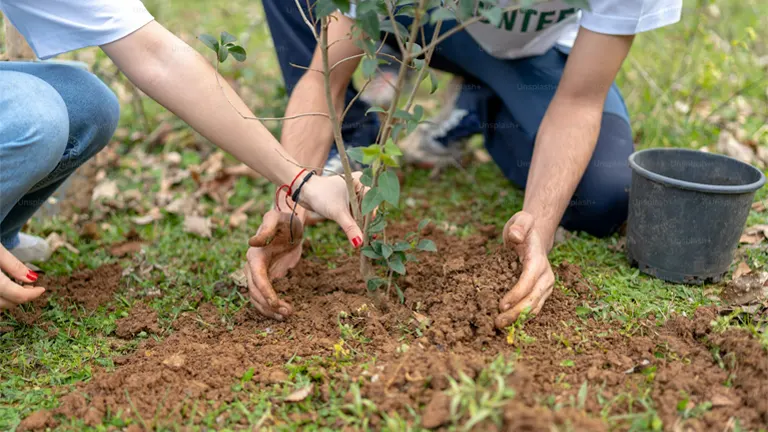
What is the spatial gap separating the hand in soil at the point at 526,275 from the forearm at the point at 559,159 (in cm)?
16

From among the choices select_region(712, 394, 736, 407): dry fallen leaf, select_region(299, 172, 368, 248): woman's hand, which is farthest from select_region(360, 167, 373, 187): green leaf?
select_region(712, 394, 736, 407): dry fallen leaf

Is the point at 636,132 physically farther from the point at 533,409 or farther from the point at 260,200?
the point at 533,409

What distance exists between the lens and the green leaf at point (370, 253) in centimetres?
173

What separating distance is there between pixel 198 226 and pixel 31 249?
0.59 meters

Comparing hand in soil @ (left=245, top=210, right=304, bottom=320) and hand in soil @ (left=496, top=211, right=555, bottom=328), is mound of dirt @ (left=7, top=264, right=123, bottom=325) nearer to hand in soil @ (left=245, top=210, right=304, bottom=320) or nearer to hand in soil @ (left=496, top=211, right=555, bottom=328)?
hand in soil @ (left=245, top=210, right=304, bottom=320)

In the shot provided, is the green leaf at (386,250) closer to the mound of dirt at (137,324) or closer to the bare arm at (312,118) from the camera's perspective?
the bare arm at (312,118)

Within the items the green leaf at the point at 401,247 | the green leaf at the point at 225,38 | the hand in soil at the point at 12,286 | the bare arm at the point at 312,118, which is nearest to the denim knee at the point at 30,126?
the hand in soil at the point at 12,286

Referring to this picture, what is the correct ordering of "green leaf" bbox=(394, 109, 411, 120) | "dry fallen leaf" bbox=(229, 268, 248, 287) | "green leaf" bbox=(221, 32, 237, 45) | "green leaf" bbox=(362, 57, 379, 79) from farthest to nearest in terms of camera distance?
"dry fallen leaf" bbox=(229, 268, 248, 287) < "green leaf" bbox=(221, 32, 237, 45) < "green leaf" bbox=(394, 109, 411, 120) < "green leaf" bbox=(362, 57, 379, 79)

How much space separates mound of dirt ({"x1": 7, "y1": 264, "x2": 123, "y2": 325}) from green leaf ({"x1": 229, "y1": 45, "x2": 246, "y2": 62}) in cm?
96

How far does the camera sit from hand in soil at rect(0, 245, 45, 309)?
1598 millimetres

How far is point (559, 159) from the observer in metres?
2.12

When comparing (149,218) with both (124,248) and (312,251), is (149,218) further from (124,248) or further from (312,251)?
(312,251)

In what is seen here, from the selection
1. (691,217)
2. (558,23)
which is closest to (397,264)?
(691,217)

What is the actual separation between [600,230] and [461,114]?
1.03 metres
